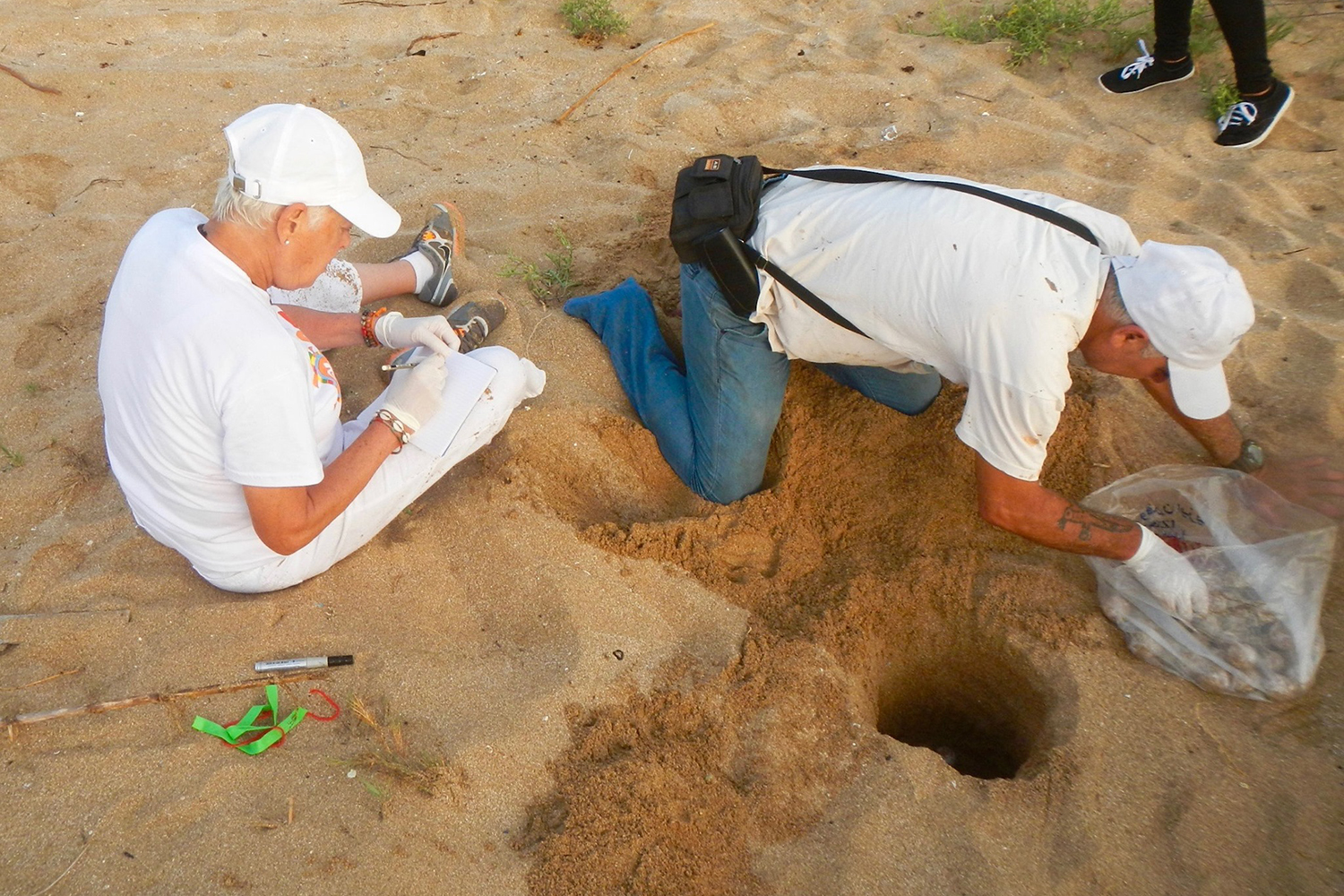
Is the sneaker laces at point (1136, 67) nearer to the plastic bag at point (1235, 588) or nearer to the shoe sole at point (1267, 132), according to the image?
the shoe sole at point (1267, 132)

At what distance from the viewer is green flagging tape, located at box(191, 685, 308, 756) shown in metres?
1.81

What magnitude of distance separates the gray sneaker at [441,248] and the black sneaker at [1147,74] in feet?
9.21

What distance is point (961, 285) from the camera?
1.79 meters

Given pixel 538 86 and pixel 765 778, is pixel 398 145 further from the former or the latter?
pixel 765 778

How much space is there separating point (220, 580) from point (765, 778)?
1.34 meters

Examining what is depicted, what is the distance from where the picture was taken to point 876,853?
5.79 feet

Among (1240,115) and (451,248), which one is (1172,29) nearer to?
(1240,115)

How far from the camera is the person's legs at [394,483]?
204 cm

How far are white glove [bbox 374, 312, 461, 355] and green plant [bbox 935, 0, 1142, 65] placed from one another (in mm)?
3021

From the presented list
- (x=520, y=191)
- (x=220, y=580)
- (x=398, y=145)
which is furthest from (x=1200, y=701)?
(x=398, y=145)

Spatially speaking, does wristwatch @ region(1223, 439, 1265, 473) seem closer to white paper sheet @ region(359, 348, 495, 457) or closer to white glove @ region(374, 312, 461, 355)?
white paper sheet @ region(359, 348, 495, 457)

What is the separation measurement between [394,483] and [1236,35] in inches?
132

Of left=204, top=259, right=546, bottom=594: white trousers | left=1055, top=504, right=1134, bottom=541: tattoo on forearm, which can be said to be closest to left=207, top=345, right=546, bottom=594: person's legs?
left=204, top=259, right=546, bottom=594: white trousers

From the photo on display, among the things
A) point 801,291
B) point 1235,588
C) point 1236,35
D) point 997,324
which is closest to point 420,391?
point 801,291
